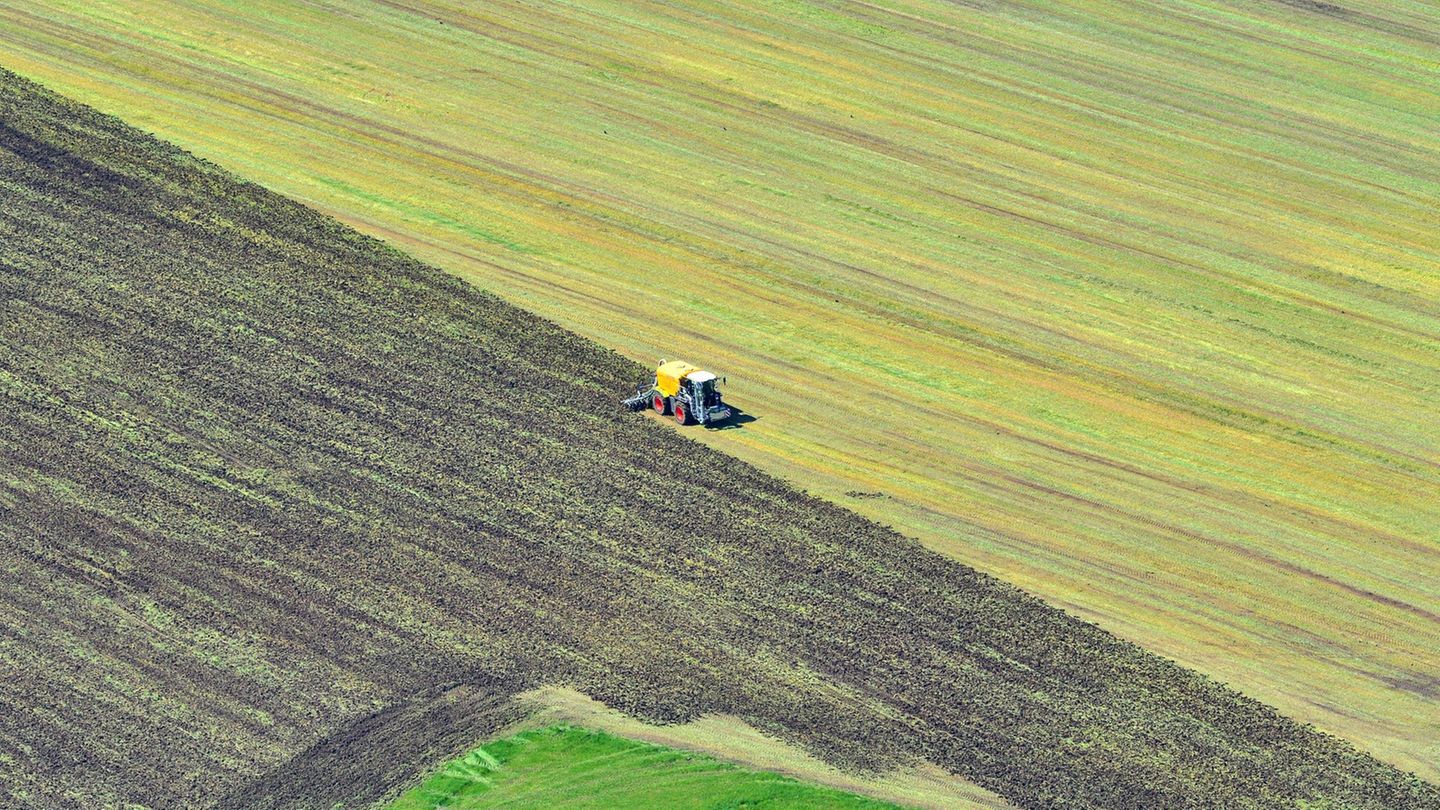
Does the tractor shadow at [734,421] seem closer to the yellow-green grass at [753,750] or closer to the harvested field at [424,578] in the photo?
the harvested field at [424,578]

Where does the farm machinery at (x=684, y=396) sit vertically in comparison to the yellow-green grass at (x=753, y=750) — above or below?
above

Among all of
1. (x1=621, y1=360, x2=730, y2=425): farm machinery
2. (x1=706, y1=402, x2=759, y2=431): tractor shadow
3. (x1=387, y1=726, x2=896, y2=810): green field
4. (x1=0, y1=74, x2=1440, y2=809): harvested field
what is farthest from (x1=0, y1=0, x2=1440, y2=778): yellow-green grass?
(x1=387, y1=726, x2=896, y2=810): green field

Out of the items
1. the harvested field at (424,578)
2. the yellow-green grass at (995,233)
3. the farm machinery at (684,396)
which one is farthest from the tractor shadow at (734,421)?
the harvested field at (424,578)

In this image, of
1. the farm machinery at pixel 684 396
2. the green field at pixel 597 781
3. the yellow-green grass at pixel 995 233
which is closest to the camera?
the green field at pixel 597 781

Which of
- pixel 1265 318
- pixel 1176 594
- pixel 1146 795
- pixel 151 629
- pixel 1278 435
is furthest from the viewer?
pixel 1265 318

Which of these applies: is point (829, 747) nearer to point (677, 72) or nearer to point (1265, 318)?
point (1265, 318)

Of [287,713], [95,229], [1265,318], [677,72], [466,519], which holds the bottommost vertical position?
[287,713]

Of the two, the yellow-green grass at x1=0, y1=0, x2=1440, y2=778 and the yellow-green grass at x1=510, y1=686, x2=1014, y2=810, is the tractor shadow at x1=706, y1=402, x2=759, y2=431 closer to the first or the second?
the yellow-green grass at x1=0, y1=0, x2=1440, y2=778

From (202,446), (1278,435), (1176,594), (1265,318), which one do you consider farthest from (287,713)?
(1265,318)
